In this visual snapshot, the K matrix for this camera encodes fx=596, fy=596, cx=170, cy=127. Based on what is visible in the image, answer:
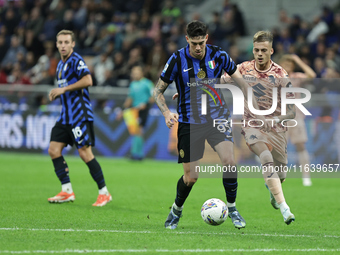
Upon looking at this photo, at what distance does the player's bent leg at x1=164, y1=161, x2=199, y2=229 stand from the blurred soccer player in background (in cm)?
852

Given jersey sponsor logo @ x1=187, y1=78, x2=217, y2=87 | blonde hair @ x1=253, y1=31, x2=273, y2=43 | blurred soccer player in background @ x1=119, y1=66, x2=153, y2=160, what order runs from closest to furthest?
1. jersey sponsor logo @ x1=187, y1=78, x2=217, y2=87
2. blonde hair @ x1=253, y1=31, x2=273, y2=43
3. blurred soccer player in background @ x1=119, y1=66, x2=153, y2=160

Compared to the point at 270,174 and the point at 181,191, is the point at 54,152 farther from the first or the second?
the point at 270,174

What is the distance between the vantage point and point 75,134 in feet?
28.3

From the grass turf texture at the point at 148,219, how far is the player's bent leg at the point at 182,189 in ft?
0.45

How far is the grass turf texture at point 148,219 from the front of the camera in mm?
5647

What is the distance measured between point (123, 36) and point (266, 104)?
12.6m

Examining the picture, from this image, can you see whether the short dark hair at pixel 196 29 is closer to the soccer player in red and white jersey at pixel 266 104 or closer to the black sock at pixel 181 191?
the soccer player in red and white jersey at pixel 266 104

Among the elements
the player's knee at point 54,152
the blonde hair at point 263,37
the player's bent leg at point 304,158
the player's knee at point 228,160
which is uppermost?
the blonde hair at point 263,37

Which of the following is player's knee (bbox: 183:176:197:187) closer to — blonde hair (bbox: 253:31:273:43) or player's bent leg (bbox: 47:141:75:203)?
blonde hair (bbox: 253:31:273:43)

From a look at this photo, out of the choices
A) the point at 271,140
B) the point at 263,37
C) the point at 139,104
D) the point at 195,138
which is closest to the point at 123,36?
the point at 139,104

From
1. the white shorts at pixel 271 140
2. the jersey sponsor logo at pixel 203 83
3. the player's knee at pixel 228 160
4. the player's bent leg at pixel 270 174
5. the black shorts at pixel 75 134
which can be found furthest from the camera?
the black shorts at pixel 75 134

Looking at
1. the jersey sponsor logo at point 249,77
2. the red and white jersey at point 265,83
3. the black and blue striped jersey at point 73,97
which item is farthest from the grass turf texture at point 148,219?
the jersey sponsor logo at point 249,77

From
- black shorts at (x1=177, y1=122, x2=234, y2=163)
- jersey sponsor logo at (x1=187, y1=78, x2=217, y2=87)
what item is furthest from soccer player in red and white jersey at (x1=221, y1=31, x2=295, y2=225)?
black shorts at (x1=177, y1=122, x2=234, y2=163)

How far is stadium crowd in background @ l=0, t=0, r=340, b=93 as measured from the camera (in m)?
17.1
